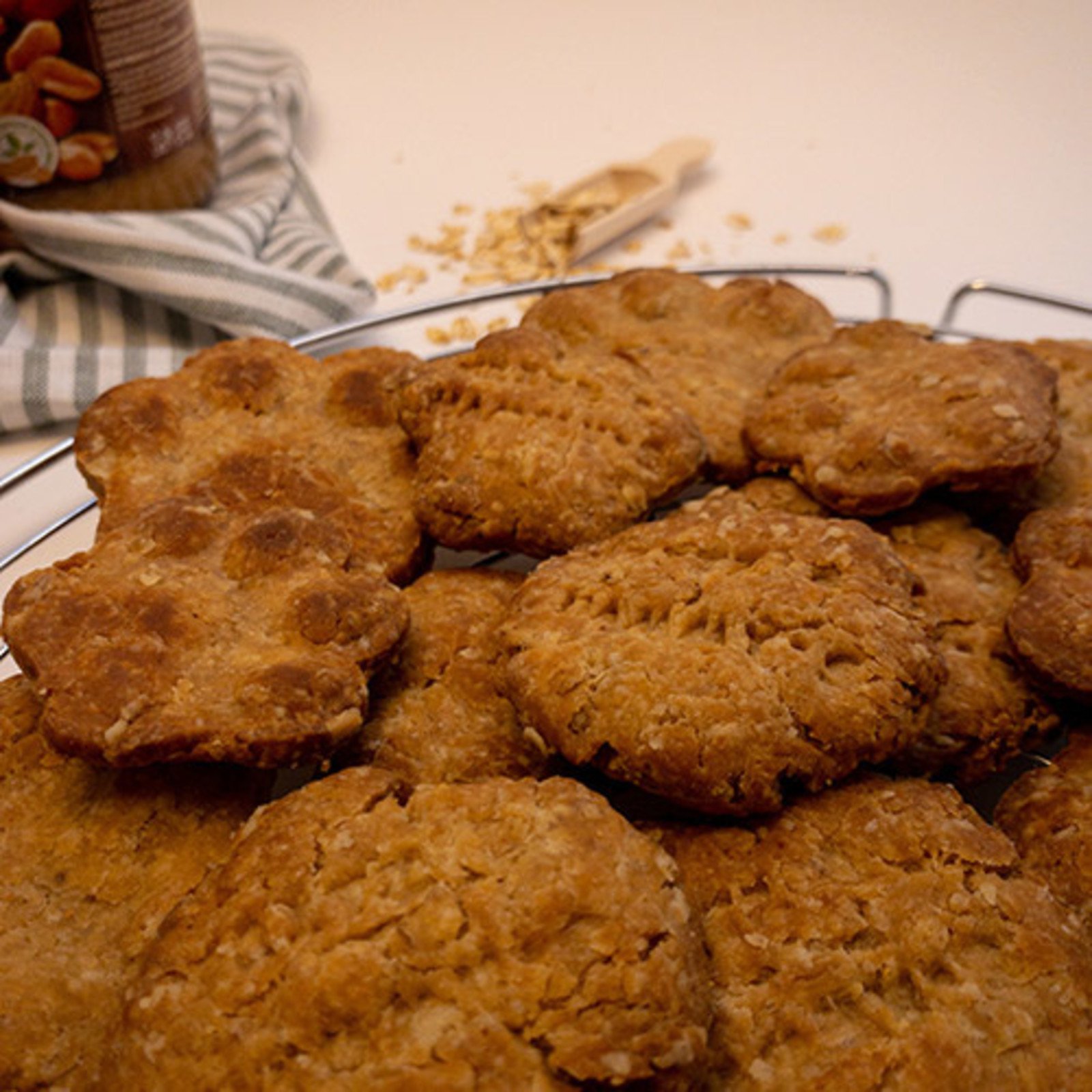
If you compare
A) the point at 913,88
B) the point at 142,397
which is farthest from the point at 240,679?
the point at 913,88

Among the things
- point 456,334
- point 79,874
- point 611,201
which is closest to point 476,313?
point 456,334

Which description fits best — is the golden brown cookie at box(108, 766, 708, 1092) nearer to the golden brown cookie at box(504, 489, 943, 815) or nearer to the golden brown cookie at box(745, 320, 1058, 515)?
the golden brown cookie at box(504, 489, 943, 815)

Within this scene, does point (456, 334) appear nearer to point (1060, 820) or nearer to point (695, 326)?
point (695, 326)

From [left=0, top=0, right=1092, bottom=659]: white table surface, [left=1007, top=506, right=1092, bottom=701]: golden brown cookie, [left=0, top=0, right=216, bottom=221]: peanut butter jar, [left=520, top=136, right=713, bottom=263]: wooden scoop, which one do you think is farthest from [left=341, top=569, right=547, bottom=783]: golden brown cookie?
[left=520, top=136, right=713, bottom=263]: wooden scoop

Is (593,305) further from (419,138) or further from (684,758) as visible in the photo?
(419,138)

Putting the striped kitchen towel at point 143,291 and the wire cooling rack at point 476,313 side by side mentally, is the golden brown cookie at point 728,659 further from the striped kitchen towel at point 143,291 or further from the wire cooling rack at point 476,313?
the striped kitchen towel at point 143,291

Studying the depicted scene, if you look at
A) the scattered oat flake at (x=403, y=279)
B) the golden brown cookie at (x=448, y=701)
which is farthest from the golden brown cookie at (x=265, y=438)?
the scattered oat flake at (x=403, y=279)

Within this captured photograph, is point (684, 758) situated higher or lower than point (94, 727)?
lower
